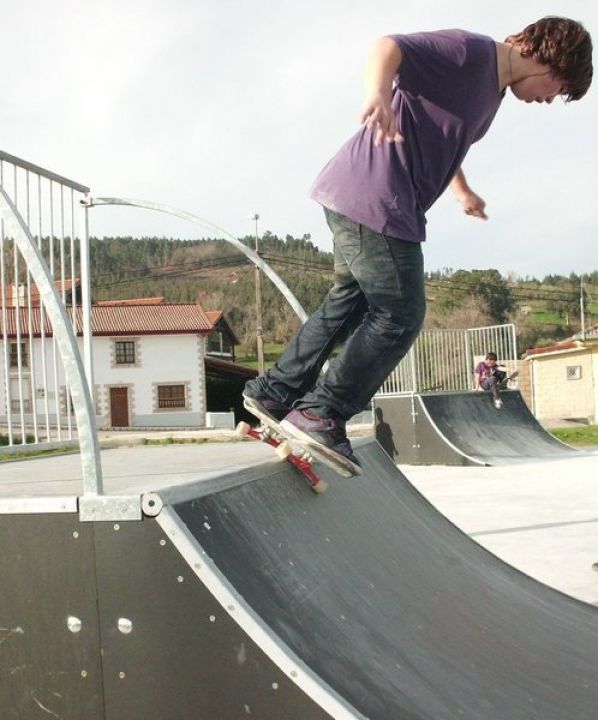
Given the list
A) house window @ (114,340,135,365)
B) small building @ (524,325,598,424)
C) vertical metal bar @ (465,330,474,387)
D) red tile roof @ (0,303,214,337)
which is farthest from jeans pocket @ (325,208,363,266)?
house window @ (114,340,135,365)

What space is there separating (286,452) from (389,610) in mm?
551

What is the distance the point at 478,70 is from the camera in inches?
85.1

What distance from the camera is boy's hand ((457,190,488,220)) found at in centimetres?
265

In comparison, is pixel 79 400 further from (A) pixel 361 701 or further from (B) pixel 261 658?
(A) pixel 361 701

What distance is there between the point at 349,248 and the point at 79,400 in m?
0.90

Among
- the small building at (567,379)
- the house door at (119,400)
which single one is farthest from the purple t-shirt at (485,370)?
the house door at (119,400)

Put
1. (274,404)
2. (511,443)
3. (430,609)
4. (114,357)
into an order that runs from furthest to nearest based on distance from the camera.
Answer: (114,357)
(511,443)
(274,404)
(430,609)

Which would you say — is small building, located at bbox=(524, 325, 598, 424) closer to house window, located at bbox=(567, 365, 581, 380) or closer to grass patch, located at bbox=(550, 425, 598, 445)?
house window, located at bbox=(567, 365, 581, 380)

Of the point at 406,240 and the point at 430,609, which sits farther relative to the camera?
the point at 430,609

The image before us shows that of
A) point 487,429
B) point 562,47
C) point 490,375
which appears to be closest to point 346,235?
point 562,47

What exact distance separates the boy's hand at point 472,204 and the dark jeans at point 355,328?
1.76ft

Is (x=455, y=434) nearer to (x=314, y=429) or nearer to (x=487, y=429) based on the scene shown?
(x=487, y=429)

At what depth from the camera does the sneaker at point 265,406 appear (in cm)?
247

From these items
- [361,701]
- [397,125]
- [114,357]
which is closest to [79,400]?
[361,701]
